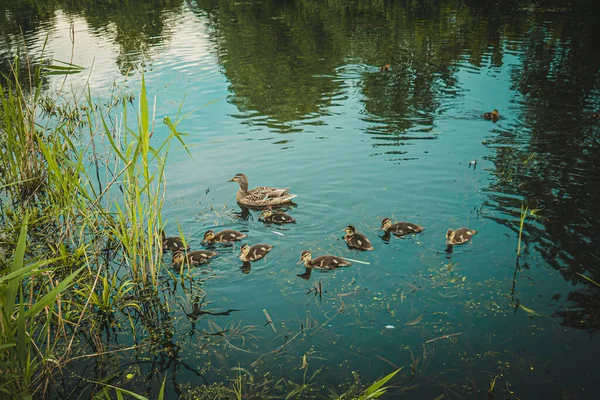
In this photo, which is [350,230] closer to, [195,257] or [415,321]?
[415,321]

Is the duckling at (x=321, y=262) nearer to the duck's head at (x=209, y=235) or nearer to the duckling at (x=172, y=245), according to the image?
the duck's head at (x=209, y=235)

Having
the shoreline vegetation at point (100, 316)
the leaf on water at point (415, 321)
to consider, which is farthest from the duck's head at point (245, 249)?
the leaf on water at point (415, 321)

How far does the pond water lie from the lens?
4.73 metres

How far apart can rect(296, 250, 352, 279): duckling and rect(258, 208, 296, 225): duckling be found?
4.41ft

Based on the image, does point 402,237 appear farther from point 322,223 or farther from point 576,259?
point 576,259

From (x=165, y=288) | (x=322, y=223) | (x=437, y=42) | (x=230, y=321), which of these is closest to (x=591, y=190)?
(x=322, y=223)

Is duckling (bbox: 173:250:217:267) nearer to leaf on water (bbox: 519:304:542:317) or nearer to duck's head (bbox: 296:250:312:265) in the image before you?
duck's head (bbox: 296:250:312:265)

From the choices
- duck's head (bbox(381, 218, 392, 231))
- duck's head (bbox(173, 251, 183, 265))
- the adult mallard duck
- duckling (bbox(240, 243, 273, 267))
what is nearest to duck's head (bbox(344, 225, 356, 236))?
duck's head (bbox(381, 218, 392, 231))

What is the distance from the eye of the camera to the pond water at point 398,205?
4730 mm

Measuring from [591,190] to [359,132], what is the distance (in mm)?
4854

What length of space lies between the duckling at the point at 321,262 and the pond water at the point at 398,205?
12 centimetres

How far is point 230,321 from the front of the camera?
17.5ft

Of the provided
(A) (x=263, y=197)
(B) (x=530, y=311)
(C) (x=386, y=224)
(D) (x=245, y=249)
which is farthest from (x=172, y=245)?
Answer: (B) (x=530, y=311)

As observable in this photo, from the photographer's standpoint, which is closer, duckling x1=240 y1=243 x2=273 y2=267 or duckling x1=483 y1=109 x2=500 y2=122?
duckling x1=240 y1=243 x2=273 y2=267
